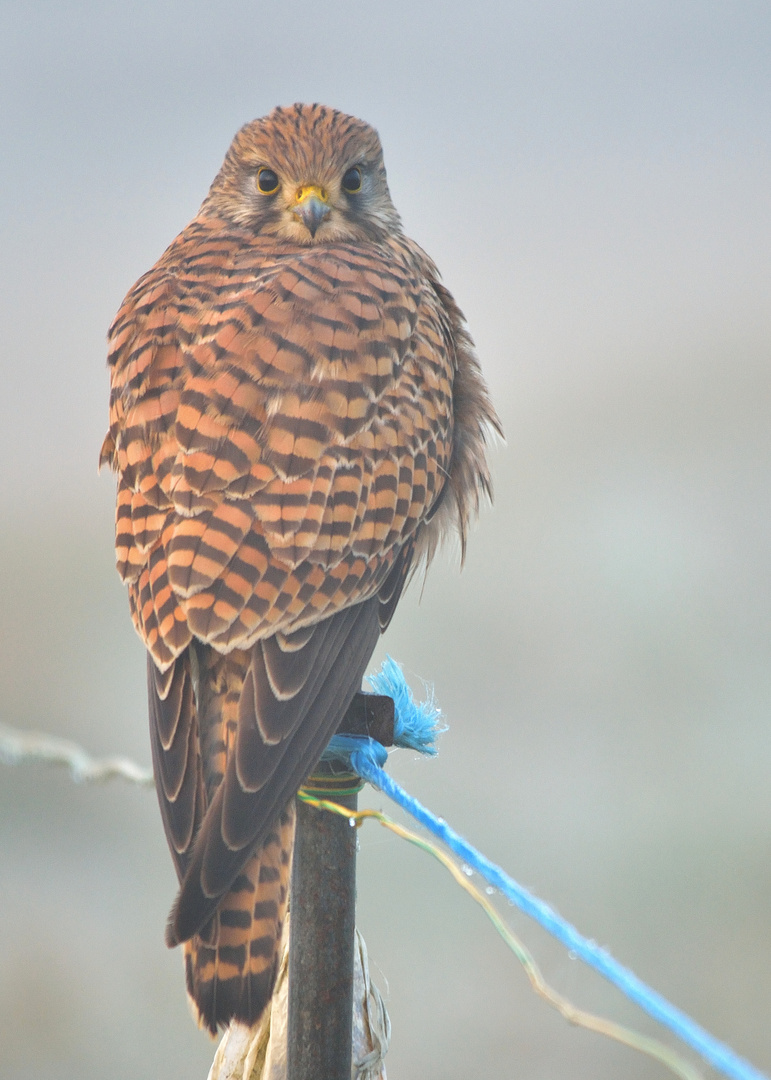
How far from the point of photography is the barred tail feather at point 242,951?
1144 millimetres

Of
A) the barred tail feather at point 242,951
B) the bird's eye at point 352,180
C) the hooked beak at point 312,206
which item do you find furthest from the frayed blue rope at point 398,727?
the bird's eye at point 352,180

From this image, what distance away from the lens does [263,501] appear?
138 cm

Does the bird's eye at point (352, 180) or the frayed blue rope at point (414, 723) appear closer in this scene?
the frayed blue rope at point (414, 723)

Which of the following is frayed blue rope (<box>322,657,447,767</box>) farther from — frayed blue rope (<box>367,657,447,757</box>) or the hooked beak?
the hooked beak

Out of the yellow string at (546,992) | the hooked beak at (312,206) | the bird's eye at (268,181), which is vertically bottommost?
the yellow string at (546,992)

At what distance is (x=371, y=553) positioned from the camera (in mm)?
1476

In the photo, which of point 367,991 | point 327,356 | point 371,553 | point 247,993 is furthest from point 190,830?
point 327,356

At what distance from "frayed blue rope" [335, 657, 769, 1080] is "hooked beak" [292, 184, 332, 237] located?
3.15 feet

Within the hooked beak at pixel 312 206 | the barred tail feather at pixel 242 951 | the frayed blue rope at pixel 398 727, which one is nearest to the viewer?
the barred tail feather at pixel 242 951

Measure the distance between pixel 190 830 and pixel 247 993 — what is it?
0.18 metres

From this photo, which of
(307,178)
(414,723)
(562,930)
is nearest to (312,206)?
(307,178)

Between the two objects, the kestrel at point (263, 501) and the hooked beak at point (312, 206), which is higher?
the hooked beak at point (312, 206)

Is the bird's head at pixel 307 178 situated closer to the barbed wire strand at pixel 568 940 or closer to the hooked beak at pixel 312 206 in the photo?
the hooked beak at pixel 312 206

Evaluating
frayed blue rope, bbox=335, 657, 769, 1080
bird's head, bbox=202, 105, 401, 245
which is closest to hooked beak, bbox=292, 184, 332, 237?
bird's head, bbox=202, 105, 401, 245
